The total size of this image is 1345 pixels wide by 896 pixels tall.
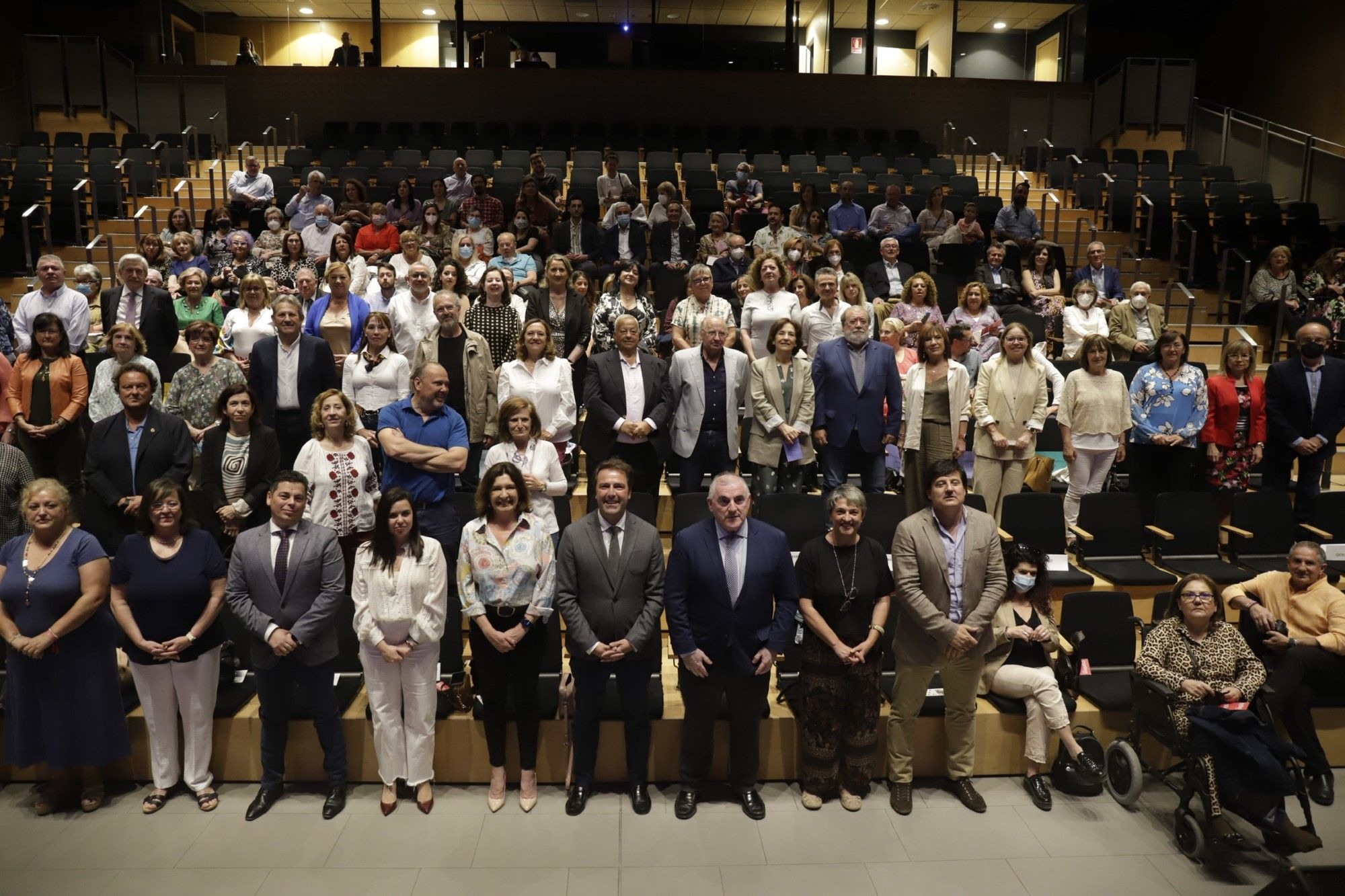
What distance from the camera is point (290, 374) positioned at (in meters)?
5.53

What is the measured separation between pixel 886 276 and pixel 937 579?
446 cm

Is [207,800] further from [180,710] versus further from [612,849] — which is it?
[612,849]

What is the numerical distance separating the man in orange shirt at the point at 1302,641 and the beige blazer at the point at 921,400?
5.15 feet

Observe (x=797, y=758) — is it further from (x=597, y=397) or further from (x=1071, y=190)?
(x=1071, y=190)

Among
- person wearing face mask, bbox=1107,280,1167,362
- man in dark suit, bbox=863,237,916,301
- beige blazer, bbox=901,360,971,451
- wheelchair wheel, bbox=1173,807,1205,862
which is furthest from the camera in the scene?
man in dark suit, bbox=863,237,916,301

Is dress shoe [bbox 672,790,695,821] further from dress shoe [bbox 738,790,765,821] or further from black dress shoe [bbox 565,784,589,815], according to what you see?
black dress shoe [bbox 565,784,589,815]

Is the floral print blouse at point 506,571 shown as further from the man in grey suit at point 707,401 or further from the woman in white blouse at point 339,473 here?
the man in grey suit at point 707,401

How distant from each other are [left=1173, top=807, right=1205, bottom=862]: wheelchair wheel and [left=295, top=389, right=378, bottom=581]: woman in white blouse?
359 cm

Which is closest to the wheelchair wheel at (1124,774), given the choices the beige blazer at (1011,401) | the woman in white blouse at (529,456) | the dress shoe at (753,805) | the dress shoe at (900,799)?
the dress shoe at (900,799)

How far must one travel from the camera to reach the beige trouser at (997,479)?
5.71 meters

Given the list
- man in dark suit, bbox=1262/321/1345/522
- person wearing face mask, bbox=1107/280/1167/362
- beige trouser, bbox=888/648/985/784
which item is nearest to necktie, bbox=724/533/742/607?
beige trouser, bbox=888/648/985/784

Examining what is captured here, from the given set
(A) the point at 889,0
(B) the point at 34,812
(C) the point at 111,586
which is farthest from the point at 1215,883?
(A) the point at 889,0

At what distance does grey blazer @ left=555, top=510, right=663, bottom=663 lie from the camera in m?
4.07

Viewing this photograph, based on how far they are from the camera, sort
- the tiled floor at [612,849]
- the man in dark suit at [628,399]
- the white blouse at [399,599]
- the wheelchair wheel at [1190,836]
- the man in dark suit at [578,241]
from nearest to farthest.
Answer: the tiled floor at [612,849] → the wheelchair wheel at [1190,836] → the white blouse at [399,599] → the man in dark suit at [628,399] → the man in dark suit at [578,241]
